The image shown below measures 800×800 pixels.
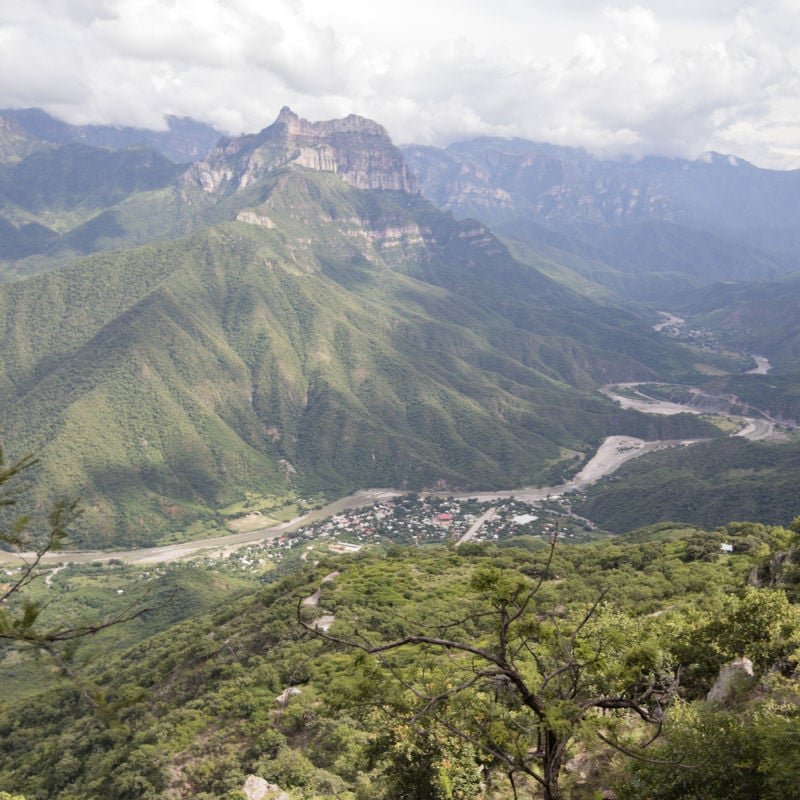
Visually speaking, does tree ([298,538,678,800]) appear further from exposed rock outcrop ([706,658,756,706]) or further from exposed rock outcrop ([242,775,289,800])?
exposed rock outcrop ([242,775,289,800])

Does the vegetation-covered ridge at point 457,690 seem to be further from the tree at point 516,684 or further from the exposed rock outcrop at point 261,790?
the exposed rock outcrop at point 261,790

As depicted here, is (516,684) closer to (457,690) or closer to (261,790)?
(457,690)

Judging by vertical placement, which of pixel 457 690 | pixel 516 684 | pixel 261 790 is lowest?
pixel 261 790

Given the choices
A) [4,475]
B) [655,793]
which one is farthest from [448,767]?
[4,475]

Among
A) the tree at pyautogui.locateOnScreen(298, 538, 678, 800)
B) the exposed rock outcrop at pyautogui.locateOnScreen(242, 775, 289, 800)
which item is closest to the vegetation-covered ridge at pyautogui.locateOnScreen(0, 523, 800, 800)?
the tree at pyautogui.locateOnScreen(298, 538, 678, 800)

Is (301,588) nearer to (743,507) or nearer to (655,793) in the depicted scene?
(655,793)

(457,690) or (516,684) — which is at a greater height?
(457,690)

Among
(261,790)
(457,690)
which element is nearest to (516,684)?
(457,690)

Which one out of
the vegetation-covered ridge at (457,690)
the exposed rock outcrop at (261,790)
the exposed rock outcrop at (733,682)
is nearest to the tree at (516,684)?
the vegetation-covered ridge at (457,690)
